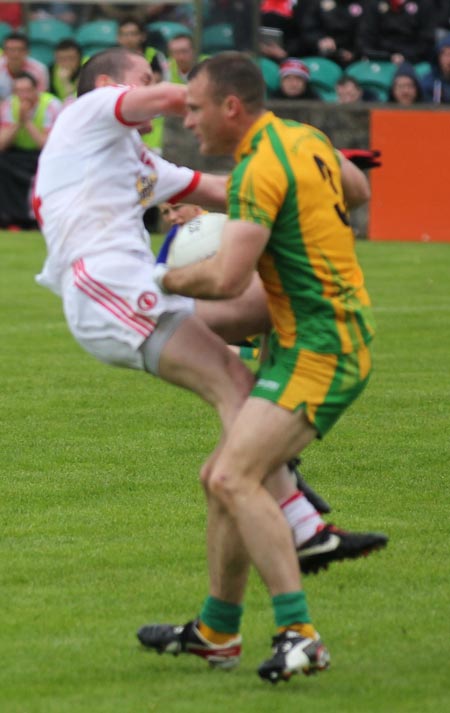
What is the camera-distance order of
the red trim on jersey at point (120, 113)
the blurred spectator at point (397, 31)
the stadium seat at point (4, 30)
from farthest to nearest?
the stadium seat at point (4, 30) → the blurred spectator at point (397, 31) → the red trim on jersey at point (120, 113)

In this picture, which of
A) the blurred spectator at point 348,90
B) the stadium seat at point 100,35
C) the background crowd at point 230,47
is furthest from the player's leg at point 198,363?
the stadium seat at point 100,35

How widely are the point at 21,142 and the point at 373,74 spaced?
4.84 m

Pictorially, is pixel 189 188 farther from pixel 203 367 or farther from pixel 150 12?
pixel 150 12

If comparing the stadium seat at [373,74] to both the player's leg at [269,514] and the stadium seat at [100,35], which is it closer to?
the stadium seat at [100,35]

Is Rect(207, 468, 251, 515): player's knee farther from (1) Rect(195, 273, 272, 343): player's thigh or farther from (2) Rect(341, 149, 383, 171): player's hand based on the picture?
(2) Rect(341, 149, 383, 171): player's hand

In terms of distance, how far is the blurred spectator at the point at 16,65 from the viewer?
22297mm

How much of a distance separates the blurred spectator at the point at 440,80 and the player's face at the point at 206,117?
16331 mm

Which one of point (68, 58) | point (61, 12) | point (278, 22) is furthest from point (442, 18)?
point (61, 12)

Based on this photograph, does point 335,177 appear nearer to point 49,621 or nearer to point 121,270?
point 121,270

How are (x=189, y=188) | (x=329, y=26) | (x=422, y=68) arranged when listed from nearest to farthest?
1. (x=189, y=188)
2. (x=422, y=68)
3. (x=329, y=26)

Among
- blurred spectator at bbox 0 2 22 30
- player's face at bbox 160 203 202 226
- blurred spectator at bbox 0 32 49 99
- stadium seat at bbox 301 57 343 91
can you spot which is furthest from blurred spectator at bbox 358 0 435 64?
player's face at bbox 160 203 202 226

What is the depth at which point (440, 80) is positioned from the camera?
2194cm

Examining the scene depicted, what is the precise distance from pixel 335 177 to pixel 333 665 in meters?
1.68

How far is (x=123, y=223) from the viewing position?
19.9 ft
